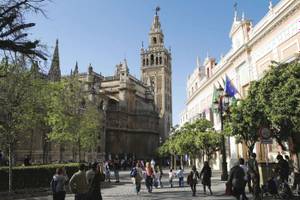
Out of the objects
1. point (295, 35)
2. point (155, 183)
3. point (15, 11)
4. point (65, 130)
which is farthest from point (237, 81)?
point (15, 11)

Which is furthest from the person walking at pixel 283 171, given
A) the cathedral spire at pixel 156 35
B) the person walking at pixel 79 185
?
the cathedral spire at pixel 156 35

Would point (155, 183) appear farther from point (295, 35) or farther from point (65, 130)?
point (295, 35)

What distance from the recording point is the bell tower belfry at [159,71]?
96375 millimetres

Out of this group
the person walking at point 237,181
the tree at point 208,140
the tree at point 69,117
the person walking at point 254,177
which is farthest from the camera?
the tree at point 208,140

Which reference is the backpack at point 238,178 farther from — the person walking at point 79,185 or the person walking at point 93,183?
the person walking at point 79,185

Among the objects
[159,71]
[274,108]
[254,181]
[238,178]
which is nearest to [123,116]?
[159,71]

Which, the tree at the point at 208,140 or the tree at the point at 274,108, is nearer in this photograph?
the tree at the point at 274,108

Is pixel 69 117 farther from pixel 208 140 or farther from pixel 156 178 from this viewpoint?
pixel 208 140

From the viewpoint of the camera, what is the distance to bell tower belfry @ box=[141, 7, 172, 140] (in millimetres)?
96375

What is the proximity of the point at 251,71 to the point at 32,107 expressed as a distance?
61.5ft

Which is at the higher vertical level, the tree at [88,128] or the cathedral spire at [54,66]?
the cathedral spire at [54,66]

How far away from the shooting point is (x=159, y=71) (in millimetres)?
98125

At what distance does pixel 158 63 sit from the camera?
323 ft

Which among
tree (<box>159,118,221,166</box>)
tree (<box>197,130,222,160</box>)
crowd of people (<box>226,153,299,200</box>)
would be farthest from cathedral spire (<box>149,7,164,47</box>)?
crowd of people (<box>226,153,299,200</box>)
